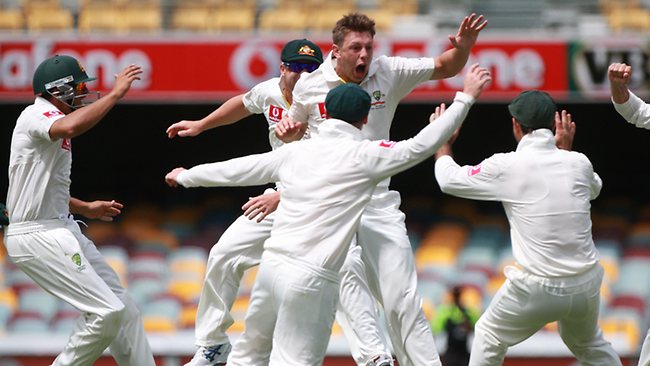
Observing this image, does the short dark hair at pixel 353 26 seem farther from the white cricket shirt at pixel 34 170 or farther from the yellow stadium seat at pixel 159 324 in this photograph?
the yellow stadium seat at pixel 159 324

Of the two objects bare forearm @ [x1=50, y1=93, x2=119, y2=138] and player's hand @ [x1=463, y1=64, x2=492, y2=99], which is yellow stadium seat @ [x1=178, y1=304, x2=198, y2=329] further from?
player's hand @ [x1=463, y1=64, x2=492, y2=99]

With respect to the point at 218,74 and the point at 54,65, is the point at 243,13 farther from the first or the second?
the point at 54,65

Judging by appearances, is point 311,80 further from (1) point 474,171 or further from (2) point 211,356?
(2) point 211,356

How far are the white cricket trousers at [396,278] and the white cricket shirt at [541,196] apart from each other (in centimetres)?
44

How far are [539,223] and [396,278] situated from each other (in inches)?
35.1

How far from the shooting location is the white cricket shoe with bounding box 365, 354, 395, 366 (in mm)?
7199

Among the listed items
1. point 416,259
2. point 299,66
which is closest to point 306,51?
point 299,66

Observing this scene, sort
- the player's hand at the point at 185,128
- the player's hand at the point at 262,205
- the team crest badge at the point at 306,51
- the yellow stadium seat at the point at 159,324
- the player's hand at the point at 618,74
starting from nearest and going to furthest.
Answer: the player's hand at the point at 262,205 < the player's hand at the point at 618,74 < the team crest badge at the point at 306,51 < the player's hand at the point at 185,128 < the yellow stadium seat at the point at 159,324

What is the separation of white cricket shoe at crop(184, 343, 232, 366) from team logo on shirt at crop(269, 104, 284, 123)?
1521mm

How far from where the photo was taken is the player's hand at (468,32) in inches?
290

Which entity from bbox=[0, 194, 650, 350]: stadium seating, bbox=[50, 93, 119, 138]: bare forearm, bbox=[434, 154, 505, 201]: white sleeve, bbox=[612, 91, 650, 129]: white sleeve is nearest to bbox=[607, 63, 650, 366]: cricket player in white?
bbox=[612, 91, 650, 129]: white sleeve

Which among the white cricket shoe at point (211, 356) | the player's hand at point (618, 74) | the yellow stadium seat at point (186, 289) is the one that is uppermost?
the player's hand at point (618, 74)

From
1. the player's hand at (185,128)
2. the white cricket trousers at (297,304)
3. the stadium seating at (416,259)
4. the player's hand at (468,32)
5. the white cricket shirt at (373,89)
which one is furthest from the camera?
the stadium seating at (416,259)

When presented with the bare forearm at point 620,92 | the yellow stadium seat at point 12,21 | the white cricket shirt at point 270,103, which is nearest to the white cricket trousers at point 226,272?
the white cricket shirt at point 270,103
